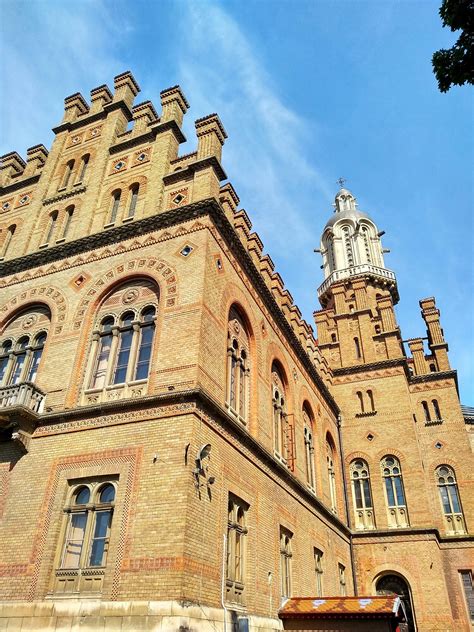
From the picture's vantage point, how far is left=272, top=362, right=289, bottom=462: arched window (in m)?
17.8

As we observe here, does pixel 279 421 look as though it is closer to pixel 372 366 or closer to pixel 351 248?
pixel 372 366

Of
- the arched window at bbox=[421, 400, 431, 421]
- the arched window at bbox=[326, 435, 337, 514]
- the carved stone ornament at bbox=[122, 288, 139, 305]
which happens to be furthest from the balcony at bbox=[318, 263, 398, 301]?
the carved stone ornament at bbox=[122, 288, 139, 305]

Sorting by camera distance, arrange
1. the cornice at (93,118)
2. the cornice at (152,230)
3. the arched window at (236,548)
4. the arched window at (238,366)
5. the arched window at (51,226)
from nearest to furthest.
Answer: the arched window at (236,548) → the arched window at (238,366) → the cornice at (152,230) → the arched window at (51,226) → the cornice at (93,118)

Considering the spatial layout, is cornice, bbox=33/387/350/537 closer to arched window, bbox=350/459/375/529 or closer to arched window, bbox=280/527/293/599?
arched window, bbox=280/527/293/599

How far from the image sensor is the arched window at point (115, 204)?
1711 centimetres

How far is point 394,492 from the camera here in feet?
77.5

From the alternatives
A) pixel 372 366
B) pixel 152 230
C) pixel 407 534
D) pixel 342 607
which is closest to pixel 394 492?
pixel 407 534

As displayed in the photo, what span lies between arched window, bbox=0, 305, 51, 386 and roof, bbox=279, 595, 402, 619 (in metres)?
9.56

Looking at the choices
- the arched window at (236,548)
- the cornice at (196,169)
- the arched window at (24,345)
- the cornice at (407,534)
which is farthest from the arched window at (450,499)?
the arched window at (24,345)

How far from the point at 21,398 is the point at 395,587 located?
17574mm

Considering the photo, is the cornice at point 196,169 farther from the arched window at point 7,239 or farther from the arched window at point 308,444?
the arched window at point 308,444

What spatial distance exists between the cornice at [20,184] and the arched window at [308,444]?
46.4 feet

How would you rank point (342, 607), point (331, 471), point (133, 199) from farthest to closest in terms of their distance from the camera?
1. point (331, 471)
2. point (133, 199)
3. point (342, 607)

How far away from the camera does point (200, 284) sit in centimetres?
1347
